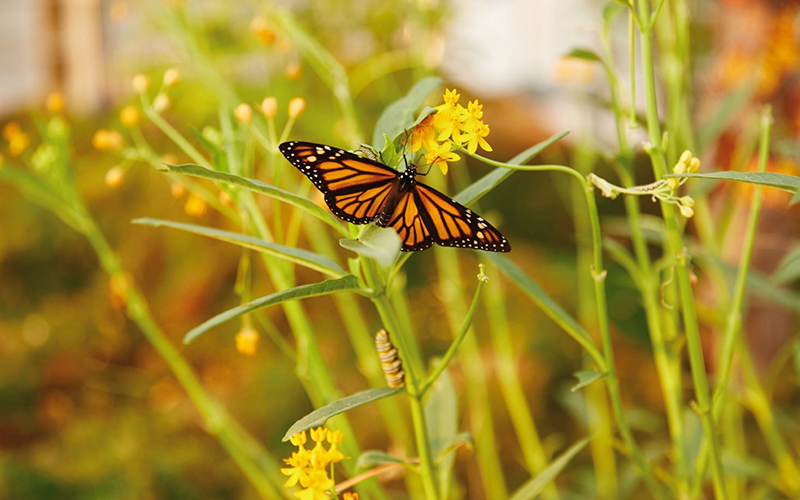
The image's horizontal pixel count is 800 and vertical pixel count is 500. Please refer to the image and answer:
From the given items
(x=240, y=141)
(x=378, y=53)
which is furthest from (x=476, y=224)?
(x=378, y=53)

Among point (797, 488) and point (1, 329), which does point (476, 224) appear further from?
point (1, 329)

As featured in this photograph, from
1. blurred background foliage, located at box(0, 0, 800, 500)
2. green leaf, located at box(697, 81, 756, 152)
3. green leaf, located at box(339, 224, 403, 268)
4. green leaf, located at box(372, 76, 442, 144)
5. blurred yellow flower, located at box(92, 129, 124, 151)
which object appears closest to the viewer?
green leaf, located at box(339, 224, 403, 268)

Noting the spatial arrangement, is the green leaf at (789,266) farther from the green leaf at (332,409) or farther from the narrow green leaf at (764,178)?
the green leaf at (332,409)

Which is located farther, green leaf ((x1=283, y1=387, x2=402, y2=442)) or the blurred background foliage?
the blurred background foliage

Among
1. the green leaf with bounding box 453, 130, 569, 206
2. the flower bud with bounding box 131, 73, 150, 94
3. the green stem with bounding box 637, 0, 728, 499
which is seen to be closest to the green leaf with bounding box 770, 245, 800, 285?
the green stem with bounding box 637, 0, 728, 499

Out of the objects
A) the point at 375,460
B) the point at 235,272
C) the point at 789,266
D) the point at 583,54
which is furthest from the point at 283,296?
the point at 235,272

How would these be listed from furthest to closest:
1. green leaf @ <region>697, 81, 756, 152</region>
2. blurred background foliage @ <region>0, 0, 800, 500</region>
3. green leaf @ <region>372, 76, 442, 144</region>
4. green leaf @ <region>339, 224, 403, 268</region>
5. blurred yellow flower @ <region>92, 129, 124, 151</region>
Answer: blurred background foliage @ <region>0, 0, 800, 500</region> < green leaf @ <region>697, 81, 756, 152</region> < blurred yellow flower @ <region>92, 129, 124, 151</region> < green leaf @ <region>372, 76, 442, 144</region> < green leaf @ <region>339, 224, 403, 268</region>

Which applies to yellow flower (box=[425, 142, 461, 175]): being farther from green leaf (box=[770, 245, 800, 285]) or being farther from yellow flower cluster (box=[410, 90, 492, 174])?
green leaf (box=[770, 245, 800, 285])

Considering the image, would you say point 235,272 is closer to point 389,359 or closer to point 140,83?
point 140,83
